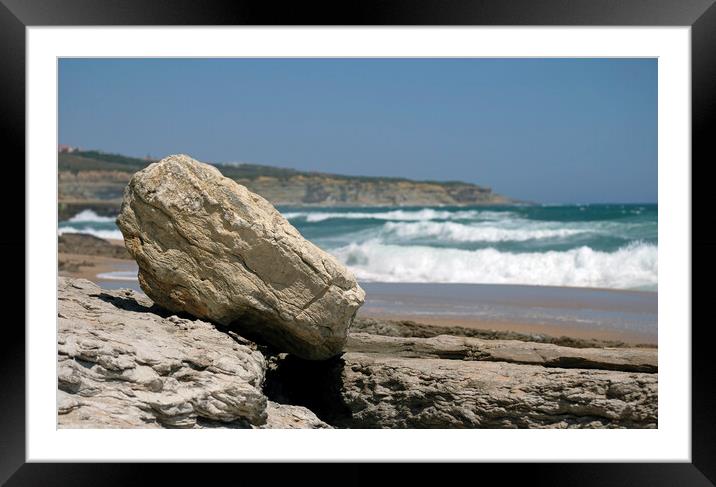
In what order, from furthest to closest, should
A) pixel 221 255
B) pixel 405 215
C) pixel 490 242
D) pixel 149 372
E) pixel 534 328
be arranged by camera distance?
1. pixel 405 215
2. pixel 490 242
3. pixel 534 328
4. pixel 221 255
5. pixel 149 372

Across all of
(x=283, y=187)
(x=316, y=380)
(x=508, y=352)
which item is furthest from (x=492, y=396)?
(x=283, y=187)

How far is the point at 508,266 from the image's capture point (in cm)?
1814

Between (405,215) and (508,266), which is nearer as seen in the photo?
(508,266)

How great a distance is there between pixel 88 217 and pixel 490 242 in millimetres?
13121

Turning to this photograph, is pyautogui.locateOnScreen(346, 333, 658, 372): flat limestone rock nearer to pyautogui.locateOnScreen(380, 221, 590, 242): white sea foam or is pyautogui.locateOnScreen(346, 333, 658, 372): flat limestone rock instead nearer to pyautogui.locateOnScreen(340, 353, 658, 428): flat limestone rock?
pyautogui.locateOnScreen(340, 353, 658, 428): flat limestone rock

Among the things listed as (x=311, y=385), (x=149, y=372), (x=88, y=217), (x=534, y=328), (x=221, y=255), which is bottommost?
(x=311, y=385)

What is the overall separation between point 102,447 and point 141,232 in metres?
1.71

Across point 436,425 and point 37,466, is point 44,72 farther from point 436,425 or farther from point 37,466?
point 436,425

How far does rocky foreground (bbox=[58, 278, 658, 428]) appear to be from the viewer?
4.63 m

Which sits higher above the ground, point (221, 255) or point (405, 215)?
point (405, 215)

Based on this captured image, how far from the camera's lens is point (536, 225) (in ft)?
80.2

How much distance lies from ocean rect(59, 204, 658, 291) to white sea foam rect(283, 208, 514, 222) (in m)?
0.04
